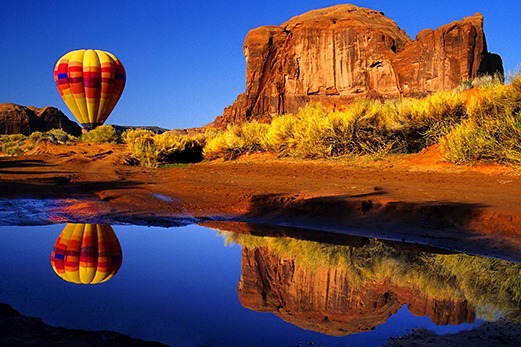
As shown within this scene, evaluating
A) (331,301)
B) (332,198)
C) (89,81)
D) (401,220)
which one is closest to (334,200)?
(332,198)

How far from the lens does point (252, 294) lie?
191 inches

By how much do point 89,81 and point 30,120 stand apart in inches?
1450

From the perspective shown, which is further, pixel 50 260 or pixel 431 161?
pixel 431 161

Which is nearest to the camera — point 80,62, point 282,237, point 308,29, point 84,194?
point 282,237

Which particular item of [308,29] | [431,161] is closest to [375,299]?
[431,161]

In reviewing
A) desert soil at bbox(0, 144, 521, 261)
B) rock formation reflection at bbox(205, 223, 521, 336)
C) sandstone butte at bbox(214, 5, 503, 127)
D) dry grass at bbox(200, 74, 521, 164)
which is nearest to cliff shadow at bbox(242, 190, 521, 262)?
desert soil at bbox(0, 144, 521, 261)

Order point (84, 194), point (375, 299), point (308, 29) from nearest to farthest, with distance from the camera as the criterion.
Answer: point (375, 299), point (84, 194), point (308, 29)

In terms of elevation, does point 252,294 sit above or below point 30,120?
below

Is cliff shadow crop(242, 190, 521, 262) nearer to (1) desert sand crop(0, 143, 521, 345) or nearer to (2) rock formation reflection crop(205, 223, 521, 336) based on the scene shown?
(1) desert sand crop(0, 143, 521, 345)

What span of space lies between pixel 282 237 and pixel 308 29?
228 feet

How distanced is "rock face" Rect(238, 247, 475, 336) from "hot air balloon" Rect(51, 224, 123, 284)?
1717 millimetres

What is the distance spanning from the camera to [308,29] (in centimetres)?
7281

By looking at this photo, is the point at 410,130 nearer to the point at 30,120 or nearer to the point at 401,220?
the point at 401,220

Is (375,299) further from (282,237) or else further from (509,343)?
(282,237)
